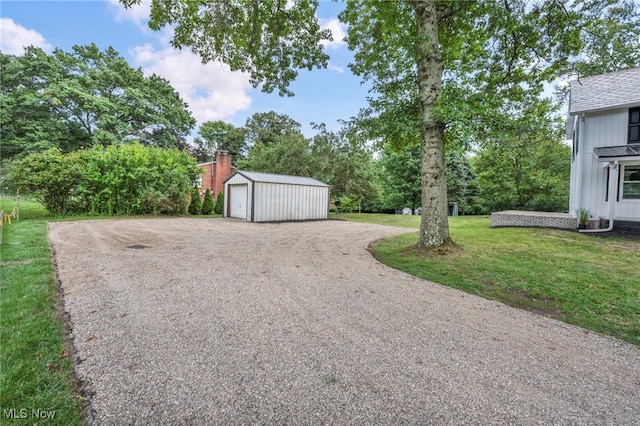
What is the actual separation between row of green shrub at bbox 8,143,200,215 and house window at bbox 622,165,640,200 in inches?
722

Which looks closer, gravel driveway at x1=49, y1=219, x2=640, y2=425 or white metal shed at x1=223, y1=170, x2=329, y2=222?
gravel driveway at x1=49, y1=219, x2=640, y2=425

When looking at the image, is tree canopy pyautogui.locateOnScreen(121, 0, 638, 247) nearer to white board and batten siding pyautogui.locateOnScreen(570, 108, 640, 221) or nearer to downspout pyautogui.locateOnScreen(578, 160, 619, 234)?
white board and batten siding pyautogui.locateOnScreen(570, 108, 640, 221)

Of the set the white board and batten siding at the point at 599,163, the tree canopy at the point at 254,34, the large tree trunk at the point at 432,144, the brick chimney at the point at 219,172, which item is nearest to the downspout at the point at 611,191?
the white board and batten siding at the point at 599,163

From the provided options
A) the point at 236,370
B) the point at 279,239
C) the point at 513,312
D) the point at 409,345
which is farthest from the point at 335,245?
the point at 236,370

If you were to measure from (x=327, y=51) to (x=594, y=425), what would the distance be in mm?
9521

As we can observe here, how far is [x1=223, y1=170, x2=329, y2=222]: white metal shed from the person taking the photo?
45.2ft

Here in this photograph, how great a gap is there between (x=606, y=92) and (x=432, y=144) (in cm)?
818

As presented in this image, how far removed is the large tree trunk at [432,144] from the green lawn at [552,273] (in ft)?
2.14

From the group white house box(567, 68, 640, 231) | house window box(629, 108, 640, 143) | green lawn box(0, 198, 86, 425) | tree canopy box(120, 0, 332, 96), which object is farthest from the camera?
house window box(629, 108, 640, 143)

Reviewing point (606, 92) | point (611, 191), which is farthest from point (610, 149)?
point (606, 92)

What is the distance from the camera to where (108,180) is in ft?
43.7

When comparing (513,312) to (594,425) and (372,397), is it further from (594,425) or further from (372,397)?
(372,397)

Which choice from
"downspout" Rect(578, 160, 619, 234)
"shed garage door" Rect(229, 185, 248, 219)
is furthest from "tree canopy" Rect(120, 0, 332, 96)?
"downspout" Rect(578, 160, 619, 234)

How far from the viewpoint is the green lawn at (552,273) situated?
3305mm
